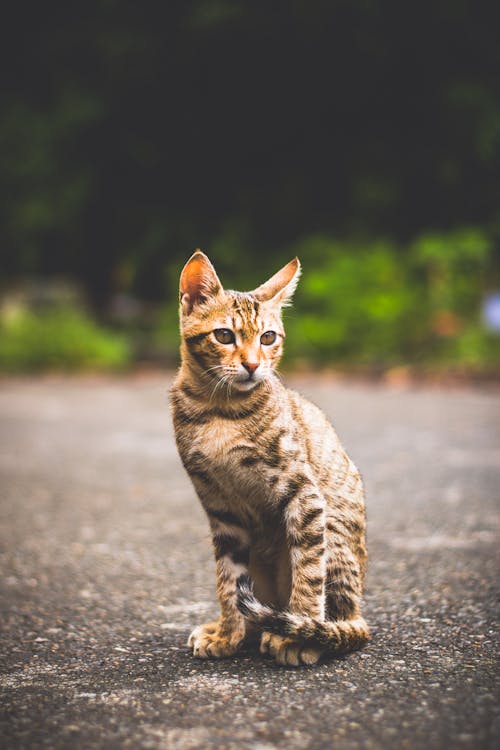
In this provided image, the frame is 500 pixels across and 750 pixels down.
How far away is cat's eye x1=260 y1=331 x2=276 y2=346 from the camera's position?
2.64 metres

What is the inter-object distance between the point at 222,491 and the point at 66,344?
10.9m

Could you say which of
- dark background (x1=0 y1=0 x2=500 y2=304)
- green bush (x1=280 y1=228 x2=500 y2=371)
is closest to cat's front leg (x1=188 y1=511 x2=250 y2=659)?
green bush (x1=280 y1=228 x2=500 y2=371)

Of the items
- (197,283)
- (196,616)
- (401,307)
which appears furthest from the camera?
(401,307)

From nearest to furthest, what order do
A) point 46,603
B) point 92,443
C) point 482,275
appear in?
point 46,603 → point 92,443 → point 482,275

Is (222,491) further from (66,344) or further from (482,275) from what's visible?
(66,344)

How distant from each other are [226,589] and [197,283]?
105 centimetres

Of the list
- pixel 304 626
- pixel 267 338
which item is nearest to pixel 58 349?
pixel 267 338

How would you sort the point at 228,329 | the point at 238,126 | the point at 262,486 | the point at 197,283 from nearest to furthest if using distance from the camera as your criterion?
the point at 262,486 → the point at 228,329 → the point at 197,283 → the point at 238,126

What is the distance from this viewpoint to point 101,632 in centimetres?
282

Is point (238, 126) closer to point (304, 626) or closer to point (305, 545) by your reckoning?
point (305, 545)

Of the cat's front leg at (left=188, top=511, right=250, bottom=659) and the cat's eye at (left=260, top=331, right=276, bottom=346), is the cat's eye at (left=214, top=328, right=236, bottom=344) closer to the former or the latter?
the cat's eye at (left=260, top=331, right=276, bottom=346)

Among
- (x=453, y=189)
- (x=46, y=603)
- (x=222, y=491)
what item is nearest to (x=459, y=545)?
(x=222, y=491)

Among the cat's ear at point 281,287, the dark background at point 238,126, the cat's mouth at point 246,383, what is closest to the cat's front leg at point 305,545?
the cat's mouth at point 246,383

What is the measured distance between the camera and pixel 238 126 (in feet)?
45.9
